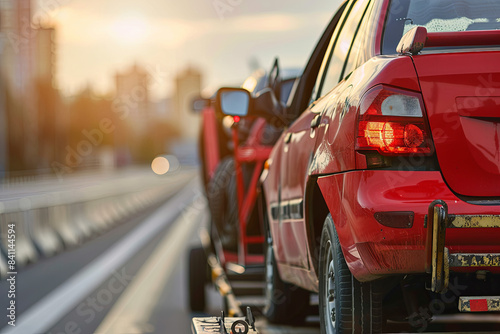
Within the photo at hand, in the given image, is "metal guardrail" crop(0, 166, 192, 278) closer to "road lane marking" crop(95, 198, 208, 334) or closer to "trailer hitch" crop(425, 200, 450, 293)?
"road lane marking" crop(95, 198, 208, 334)

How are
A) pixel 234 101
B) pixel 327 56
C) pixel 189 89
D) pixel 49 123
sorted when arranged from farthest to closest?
pixel 49 123
pixel 189 89
pixel 234 101
pixel 327 56

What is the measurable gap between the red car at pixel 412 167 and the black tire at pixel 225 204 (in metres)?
4.78

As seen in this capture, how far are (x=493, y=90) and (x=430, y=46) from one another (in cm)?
32

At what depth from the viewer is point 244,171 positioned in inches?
380

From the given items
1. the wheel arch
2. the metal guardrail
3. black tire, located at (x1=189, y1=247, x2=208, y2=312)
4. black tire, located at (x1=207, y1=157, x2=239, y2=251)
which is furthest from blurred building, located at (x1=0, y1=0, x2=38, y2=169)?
the wheel arch

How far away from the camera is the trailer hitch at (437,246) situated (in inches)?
156

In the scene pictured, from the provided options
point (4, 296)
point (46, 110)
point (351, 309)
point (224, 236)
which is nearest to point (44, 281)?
point (4, 296)

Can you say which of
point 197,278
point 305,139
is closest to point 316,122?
point 305,139

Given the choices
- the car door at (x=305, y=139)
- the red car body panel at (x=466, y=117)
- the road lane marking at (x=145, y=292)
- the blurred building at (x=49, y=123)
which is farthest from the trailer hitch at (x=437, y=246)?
the blurred building at (x=49, y=123)

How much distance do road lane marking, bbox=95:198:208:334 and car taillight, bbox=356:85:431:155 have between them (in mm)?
5473

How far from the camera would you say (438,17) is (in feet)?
15.2

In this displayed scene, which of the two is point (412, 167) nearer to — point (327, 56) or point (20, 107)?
point (327, 56)

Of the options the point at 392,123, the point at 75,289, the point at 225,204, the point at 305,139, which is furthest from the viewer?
the point at 75,289

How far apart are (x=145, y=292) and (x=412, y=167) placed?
940cm
